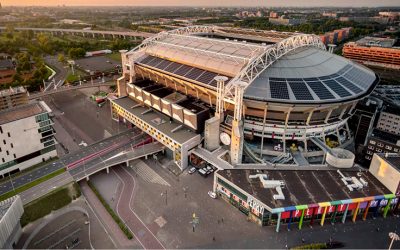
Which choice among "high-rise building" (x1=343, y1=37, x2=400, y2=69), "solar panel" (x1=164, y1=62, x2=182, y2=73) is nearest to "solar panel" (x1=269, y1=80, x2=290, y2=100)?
"solar panel" (x1=164, y1=62, x2=182, y2=73)

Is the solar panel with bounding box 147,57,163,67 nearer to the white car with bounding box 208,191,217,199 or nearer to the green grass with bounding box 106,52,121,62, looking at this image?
the white car with bounding box 208,191,217,199

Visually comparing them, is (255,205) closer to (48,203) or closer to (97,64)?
(48,203)

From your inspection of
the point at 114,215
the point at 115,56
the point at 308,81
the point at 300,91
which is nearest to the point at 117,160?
the point at 114,215

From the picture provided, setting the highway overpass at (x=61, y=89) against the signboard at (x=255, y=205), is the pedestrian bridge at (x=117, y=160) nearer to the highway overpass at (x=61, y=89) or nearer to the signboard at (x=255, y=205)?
the signboard at (x=255, y=205)

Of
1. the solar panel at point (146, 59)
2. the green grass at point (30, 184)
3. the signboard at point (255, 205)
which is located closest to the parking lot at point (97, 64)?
the solar panel at point (146, 59)

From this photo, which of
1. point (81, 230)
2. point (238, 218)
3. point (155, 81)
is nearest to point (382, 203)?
point (238, 218)

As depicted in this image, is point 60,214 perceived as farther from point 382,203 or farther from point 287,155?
point 382,203
